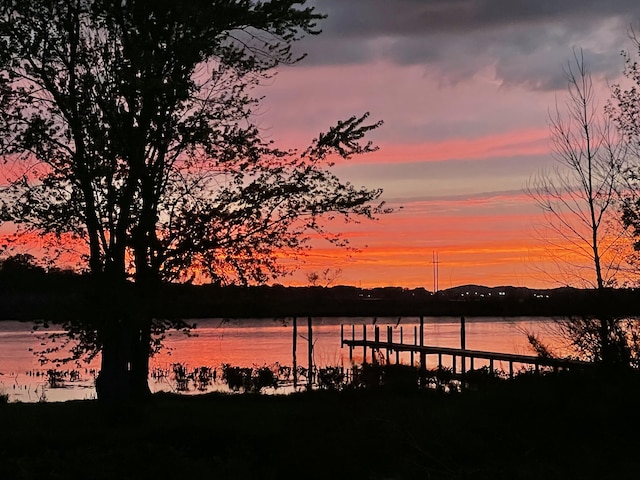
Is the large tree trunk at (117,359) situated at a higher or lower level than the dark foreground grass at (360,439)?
higher

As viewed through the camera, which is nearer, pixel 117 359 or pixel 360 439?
pixel 360 439

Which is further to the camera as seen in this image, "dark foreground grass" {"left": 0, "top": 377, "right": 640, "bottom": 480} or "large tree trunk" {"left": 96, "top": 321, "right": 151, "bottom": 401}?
"large tree trunk" {"left": 96, "top": 321, "right": 151, "bottom": 401}

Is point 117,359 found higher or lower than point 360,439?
higher

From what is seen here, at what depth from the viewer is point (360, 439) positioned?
14219mm

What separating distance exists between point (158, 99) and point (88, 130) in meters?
1.67

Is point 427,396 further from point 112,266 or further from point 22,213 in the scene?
point 22,213

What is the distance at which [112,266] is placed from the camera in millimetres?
19203

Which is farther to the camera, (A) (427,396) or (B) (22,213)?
(A) (427,396)

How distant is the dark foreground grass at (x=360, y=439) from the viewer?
1388 centimetres

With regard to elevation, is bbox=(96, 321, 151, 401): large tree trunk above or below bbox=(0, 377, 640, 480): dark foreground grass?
above

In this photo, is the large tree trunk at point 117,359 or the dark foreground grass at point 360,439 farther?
the large tree trunk at point 117,359

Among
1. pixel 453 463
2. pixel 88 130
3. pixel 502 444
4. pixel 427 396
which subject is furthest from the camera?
pixel 427 396

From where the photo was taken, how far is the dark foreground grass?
13.9 meters

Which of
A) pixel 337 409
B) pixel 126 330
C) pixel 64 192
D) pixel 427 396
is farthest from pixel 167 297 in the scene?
pixel 427 396
